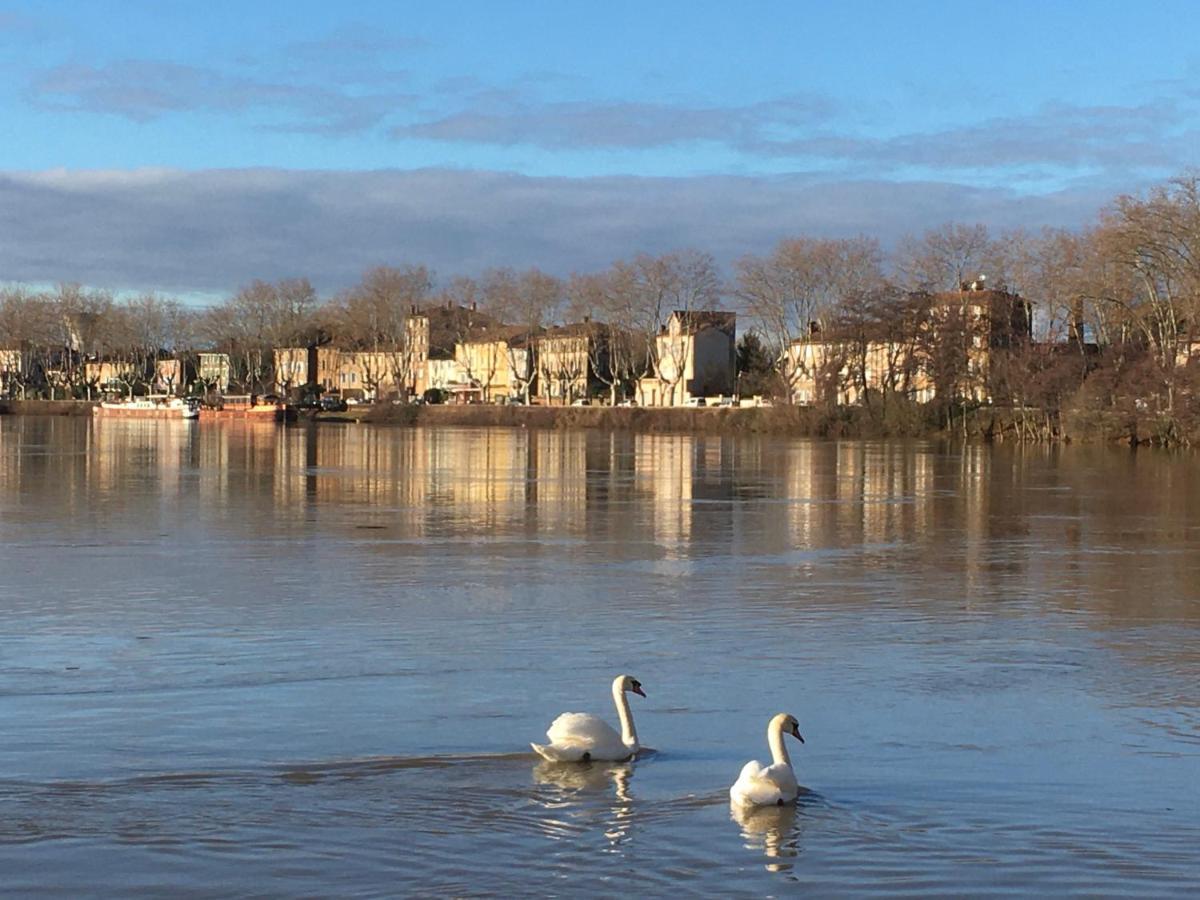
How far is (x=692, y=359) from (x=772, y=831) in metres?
121

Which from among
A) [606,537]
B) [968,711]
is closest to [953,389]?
[606,537]

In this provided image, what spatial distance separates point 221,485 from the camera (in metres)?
39.2

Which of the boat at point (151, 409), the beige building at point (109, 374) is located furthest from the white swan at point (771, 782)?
the beige building at point (109, 374)

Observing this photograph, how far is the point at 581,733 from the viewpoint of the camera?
10.3m

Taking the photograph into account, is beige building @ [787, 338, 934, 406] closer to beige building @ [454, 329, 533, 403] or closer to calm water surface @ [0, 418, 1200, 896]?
beige building @ [454, 329, 533, 403]

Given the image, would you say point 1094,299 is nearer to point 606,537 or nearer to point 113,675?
point 606,537

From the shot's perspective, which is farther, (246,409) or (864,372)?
(246,409)

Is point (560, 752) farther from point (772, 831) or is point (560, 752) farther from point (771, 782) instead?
point (772, 831)

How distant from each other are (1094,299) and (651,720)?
237 ft

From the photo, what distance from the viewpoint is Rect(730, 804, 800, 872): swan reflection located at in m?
8.70

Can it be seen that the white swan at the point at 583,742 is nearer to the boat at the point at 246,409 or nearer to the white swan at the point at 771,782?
the white swan at the point at 771,782

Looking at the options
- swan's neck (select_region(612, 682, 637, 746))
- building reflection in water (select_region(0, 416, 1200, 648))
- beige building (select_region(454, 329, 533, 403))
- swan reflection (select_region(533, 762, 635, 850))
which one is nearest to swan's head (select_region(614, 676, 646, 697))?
swan's neck (select_region(612, 682, 637, 746))

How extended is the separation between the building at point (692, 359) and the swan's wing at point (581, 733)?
352 ft

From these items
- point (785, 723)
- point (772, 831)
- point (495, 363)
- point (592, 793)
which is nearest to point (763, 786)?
point (772, 831)
